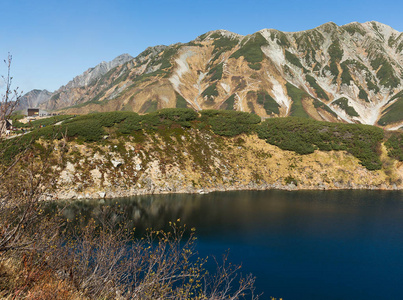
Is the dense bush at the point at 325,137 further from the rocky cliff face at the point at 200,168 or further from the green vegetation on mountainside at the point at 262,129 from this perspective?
the rocky cliff face at the point at 200,168

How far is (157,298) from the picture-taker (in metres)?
13.0

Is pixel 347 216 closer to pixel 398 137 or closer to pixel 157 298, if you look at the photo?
pixel 157 298

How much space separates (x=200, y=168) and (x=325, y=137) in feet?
129

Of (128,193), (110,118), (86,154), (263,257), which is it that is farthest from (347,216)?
(110,118)

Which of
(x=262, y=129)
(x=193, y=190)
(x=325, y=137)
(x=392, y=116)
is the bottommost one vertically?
(x=193, y=190)

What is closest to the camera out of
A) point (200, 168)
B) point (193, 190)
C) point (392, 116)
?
point (193, 190)

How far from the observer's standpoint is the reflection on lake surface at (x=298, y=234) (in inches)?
1022

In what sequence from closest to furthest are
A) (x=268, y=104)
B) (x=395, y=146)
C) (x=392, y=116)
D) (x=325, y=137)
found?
(x=395, y=146) < (x=325, y=137) < (x=392, y=116) < (x=268, y=104)

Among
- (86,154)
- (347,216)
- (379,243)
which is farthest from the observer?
(86,154)

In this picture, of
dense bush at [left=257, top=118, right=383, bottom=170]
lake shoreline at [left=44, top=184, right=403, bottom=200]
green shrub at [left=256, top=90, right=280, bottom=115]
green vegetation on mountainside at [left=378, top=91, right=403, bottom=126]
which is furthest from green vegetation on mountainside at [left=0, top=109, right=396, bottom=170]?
green vegetation on mountainside at [left=378, top=91, right=403, bottom=126]

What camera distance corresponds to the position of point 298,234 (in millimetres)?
37594

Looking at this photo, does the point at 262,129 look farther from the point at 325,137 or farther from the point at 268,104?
the point at 268,104

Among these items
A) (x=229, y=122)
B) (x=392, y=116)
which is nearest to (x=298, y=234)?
(x=229, y=122)

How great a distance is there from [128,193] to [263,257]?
34501mm
